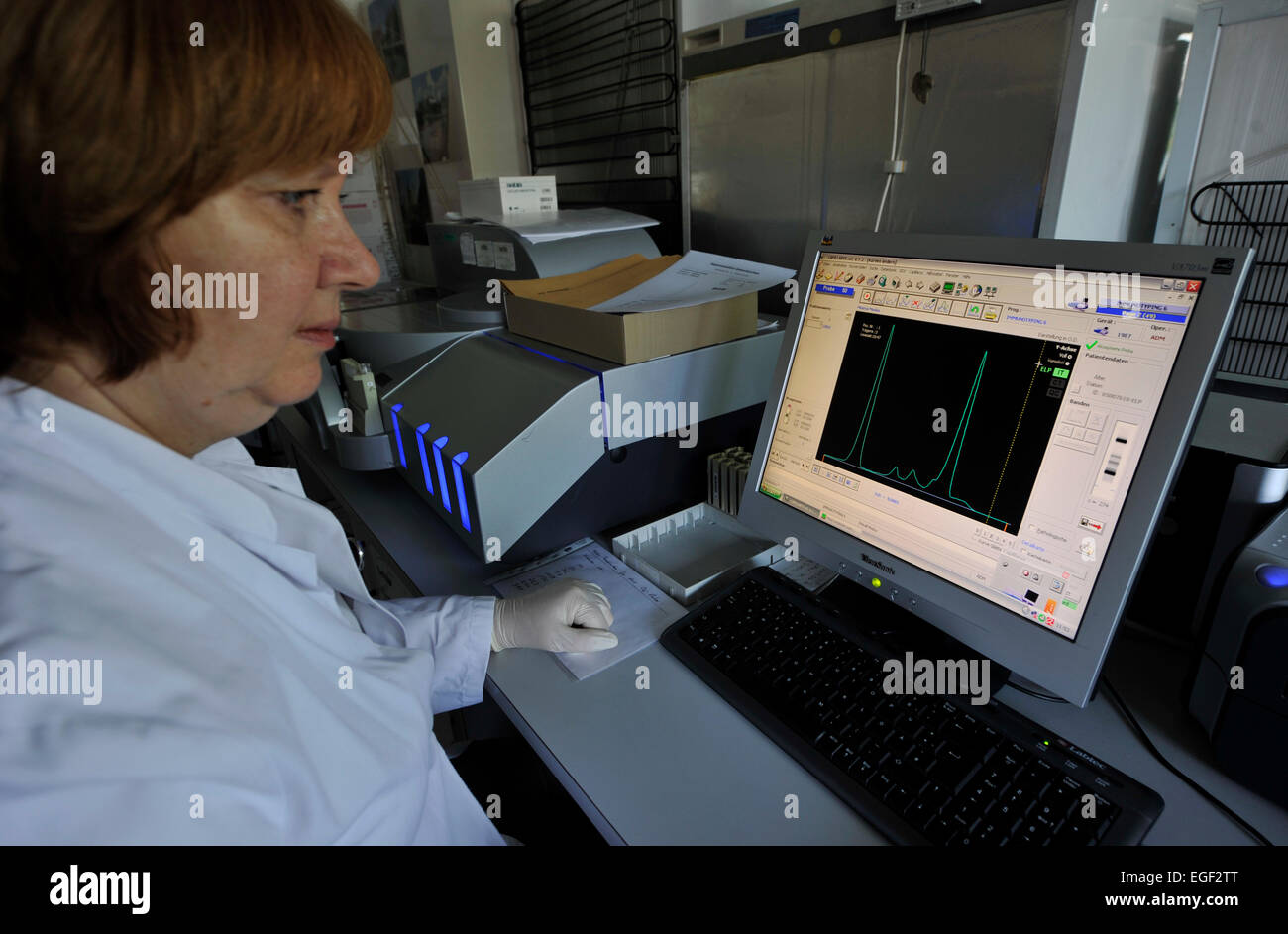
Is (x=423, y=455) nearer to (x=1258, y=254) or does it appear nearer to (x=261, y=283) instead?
(x=261, y=283)

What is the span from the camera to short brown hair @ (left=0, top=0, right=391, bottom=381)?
414mm

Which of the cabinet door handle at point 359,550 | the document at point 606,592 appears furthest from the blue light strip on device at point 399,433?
the document at point 606,592

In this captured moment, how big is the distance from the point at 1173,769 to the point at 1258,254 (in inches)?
25.5

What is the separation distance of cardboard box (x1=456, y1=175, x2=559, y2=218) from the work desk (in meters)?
1.02

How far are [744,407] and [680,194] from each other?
0.72m

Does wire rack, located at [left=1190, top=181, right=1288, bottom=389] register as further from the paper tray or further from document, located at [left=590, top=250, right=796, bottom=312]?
the paper tray

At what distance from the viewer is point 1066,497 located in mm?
614

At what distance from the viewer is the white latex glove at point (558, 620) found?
0.83m


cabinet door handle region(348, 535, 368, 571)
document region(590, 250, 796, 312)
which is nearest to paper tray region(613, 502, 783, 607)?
document region(590, 250, 796, 312)

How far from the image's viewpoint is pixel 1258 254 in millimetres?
843

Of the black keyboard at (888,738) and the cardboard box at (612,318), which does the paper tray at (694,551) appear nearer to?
the black keyboard at (888,738)

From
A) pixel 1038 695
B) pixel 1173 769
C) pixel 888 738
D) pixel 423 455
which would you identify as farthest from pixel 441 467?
pixel 1173 769

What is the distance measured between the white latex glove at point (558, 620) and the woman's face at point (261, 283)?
1.27 feet

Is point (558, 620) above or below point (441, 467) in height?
below
